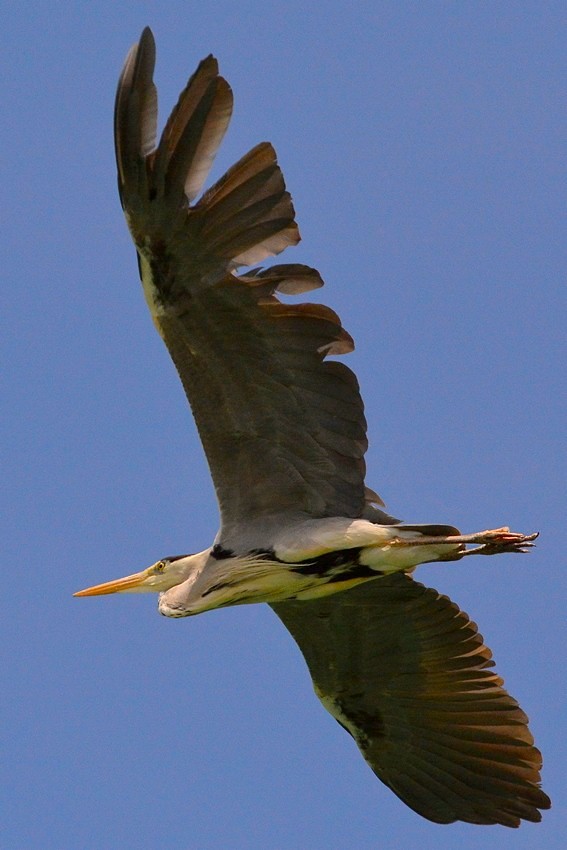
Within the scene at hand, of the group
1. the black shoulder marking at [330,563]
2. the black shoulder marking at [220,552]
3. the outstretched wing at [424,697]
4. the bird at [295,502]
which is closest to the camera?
the bird at [295,502]

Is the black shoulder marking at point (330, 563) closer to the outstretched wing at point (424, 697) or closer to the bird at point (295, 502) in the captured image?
the bird at point (295, 502)

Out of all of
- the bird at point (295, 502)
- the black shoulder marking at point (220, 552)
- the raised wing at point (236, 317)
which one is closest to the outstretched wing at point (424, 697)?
the bird at point (295, 502)

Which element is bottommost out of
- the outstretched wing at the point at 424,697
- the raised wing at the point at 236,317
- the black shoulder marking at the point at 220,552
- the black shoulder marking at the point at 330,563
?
the outstretched wing at the point at 424,697

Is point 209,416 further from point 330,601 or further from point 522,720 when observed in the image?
point 522,720

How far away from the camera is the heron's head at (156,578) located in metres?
11.1

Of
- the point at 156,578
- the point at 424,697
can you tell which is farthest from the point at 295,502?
the point at 424,697

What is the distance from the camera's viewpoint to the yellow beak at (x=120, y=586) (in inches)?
451

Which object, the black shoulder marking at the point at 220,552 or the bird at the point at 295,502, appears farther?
the black shoulder marking at the point at 220,552

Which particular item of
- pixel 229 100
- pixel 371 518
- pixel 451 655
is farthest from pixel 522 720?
pixel 229 100

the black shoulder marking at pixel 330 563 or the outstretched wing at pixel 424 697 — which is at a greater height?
the black shoulder marking at pixel 330 563

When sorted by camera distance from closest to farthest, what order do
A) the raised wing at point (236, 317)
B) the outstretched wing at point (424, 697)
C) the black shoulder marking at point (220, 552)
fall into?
1. the raised wing at point (236, 317)
2. the black shoulder marking at point (220, 552)
3. the outstretched wing at point (424, 697)

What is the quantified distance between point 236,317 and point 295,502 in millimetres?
1538

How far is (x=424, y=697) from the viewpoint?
38.5 feet

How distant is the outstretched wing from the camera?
11375mm
